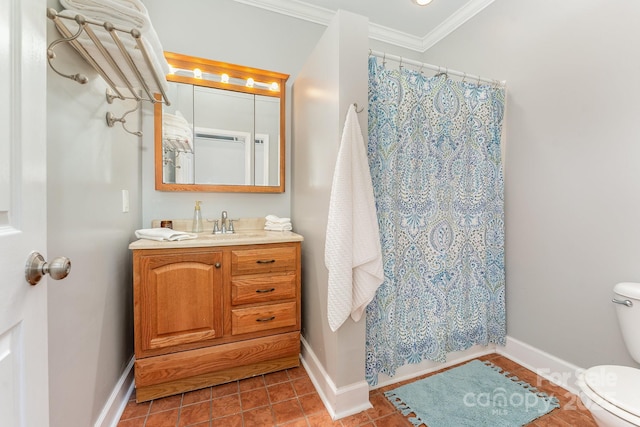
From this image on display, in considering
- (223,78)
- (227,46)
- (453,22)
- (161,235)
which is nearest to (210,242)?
(161,235)

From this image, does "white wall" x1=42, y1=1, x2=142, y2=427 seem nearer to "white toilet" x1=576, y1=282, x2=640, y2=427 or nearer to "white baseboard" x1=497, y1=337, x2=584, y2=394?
"white toilet" x1=576, y1=282, x2=640, y2=427

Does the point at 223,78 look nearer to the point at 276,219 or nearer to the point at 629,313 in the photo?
the point at 276,219

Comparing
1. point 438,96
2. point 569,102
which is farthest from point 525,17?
point 438,96

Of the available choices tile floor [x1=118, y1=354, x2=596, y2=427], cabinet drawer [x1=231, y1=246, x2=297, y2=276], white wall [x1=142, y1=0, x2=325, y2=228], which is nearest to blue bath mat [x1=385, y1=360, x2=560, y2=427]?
tile floor [x1=118, y1=354, x2=596, y2=427]

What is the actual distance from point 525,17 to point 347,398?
2.71m

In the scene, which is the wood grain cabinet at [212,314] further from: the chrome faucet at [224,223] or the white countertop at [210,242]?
the chrome faucet at [224,223]

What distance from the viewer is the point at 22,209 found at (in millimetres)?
601

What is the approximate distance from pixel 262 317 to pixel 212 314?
1.00ft

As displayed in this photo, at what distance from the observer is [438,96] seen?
1708 millimetres

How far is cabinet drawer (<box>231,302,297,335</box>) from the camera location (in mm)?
1691

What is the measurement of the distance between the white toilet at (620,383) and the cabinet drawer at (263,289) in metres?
1.47

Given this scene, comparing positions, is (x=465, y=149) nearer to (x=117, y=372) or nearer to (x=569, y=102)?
(x=569, y=102)

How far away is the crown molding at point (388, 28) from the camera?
2.25 metres

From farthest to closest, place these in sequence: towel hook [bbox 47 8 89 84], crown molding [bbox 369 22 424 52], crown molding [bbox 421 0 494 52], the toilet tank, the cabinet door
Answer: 1. crown molding [bbox 369 22 424 52]
2. crown molding [bbox 421 0 494 52]
3. the cabinet door
4. the toilet tank
5. towel hook [bbox 47 8 89 84]
